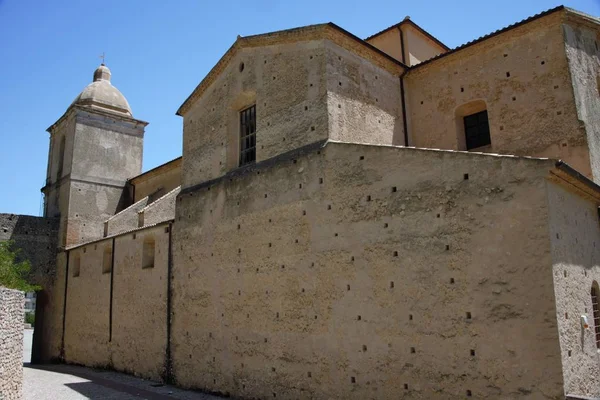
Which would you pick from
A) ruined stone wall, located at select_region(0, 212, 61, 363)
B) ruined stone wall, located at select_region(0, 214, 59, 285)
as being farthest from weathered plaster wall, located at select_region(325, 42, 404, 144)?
ruined stone wall, located at select_region(0, 214, 59, 285)

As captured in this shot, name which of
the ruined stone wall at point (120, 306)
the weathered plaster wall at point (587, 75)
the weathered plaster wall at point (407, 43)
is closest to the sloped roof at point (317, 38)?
the weathered plaster wall at point (407, 43)

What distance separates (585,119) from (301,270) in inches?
253

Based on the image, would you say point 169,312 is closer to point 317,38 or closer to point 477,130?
point 317,38

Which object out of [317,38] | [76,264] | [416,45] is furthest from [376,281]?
[76,264]

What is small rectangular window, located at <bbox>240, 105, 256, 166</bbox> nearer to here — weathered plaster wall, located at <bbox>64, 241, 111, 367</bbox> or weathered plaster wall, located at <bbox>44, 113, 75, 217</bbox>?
weathered plaster wall, located at <bbox>64, 241, 111, 367</bbox>

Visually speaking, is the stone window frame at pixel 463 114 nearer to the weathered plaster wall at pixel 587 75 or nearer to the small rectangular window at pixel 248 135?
the weathered plaster wall at pixel 587 75

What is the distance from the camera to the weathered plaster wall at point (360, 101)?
1030 centimetres

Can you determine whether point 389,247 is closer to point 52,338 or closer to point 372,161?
point 372,161

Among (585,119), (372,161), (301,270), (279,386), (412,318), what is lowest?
(279,386)

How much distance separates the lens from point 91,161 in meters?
20.9

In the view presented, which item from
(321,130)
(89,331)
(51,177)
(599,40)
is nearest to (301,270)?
(321,130)

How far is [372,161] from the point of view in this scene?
8891mm

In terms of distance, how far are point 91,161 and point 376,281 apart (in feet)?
54.4

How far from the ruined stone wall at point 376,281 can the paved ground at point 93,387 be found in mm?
745
